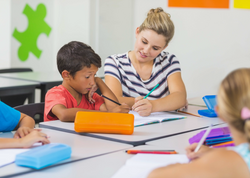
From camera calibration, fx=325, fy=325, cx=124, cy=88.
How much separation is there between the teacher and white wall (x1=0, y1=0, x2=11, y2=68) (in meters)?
2.49

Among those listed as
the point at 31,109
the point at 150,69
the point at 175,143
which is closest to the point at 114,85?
the point at 150,69

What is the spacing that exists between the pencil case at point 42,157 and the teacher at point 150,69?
0.89 m

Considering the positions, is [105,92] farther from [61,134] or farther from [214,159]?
[214,159]

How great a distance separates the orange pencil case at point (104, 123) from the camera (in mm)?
1220

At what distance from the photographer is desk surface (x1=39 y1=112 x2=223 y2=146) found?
3.87 ft

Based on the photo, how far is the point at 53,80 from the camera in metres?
2.82

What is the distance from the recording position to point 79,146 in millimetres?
1071

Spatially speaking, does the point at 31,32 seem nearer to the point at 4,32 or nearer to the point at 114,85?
the point at 4,32

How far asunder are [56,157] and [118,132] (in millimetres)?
380

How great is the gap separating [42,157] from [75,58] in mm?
838

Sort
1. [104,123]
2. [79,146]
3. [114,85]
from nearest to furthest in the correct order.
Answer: [79,146] < [104,123] < [114,85]

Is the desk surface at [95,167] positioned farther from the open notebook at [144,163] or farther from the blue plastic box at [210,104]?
the blue plastic box at [210,104]

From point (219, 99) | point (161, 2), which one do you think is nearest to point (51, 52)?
point (161, 2)

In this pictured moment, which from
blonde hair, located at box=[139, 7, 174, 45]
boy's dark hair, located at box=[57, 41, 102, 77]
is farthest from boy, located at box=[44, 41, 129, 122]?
blonde hair, located at box=[139, 7, 174, 45]
